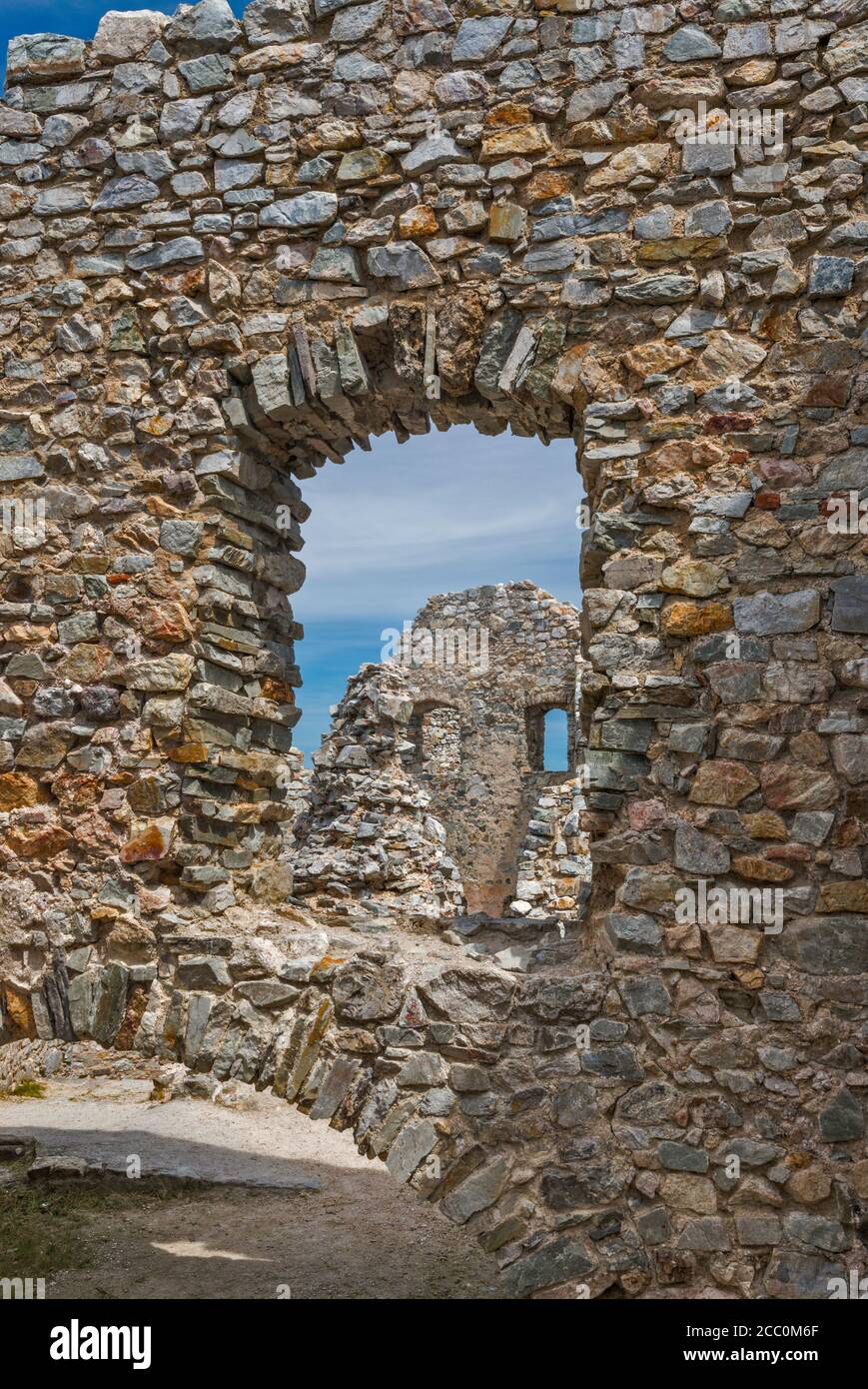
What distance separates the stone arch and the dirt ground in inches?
18.5

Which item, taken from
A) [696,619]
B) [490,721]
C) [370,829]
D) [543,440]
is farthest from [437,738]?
[696,619]

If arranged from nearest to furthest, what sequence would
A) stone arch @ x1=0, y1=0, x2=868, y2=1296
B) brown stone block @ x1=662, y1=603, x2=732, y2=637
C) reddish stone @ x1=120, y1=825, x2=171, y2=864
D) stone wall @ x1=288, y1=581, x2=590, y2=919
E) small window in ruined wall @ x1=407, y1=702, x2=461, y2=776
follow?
stone arch @ x1=0, y1=0, x2=868, y2=1296
brown stone block @ x1=662, y1=603, x2=732, y2=637
reddish stone @ x1=120, y1=825, x2=171, y2=864
stone wall @ x1=288, y1=581, x2=590, y2=919
small window in ruined wall @ x1=407, y1=702, x2=461, y2=776

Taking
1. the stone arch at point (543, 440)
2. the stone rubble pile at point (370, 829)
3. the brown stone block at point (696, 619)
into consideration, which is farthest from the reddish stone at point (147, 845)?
the stone rubble pile at point (370, 829)

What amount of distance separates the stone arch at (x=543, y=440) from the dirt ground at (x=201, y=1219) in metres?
0.47

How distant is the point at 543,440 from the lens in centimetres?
470

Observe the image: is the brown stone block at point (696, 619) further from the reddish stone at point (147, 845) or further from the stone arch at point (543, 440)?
the reddish stone at point (147, 845)

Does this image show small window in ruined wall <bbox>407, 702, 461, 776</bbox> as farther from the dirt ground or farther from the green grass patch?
the green grass patch

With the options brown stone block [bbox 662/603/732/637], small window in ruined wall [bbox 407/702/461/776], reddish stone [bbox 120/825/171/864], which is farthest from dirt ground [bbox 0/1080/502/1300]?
small window in ruined wall [bbox 407/702/461/776]

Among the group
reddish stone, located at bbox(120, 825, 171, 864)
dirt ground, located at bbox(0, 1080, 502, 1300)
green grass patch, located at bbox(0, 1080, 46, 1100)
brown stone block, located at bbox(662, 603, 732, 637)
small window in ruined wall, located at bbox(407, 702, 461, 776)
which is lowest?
dirt ground, located at bbox(0, 1080, 502, 1300)

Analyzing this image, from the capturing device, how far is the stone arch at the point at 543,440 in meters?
3.75

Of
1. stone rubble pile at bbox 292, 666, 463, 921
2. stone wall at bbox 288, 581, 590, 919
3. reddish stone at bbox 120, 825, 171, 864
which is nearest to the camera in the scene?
reddish stone at bbox 120, 825, 171, 864

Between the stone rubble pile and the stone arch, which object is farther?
the stone rubble pile

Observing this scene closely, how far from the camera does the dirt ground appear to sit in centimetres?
399
